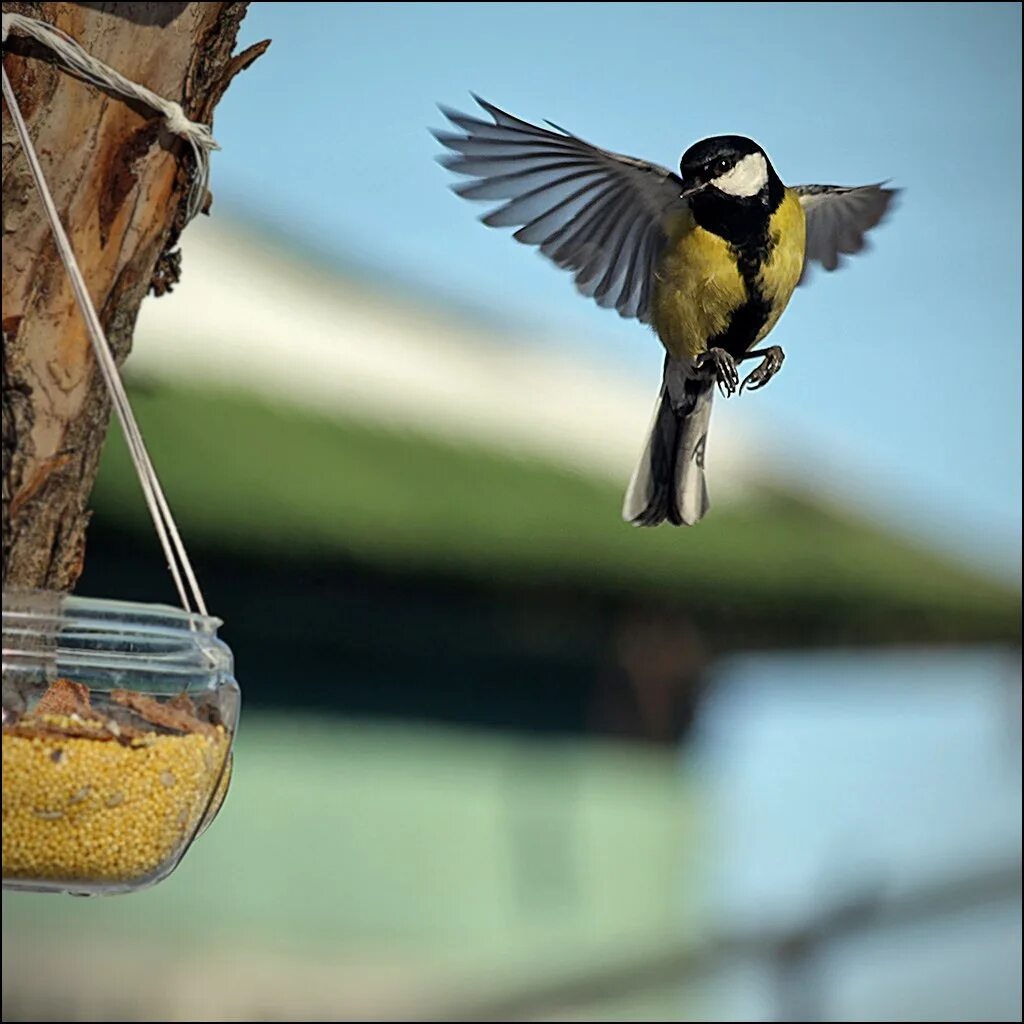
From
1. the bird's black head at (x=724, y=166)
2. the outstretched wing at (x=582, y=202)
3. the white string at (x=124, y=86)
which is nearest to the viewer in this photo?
the white string at (x=124, y=86)

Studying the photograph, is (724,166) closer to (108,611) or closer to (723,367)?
(723,367)

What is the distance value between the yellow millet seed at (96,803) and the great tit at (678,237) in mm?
798

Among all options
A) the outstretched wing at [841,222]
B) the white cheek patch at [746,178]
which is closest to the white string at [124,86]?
the white cheek patch at [746,178]

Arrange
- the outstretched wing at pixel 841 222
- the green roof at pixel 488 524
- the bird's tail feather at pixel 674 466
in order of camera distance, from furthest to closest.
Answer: the green roof at pixel 488 524 → the outstretched wing at pixel 841 222 → the bird's tail feather at pixel 674 466

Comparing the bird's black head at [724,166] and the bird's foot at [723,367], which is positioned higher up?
the bird's black head at [724,166]

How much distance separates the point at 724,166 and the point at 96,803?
979mm

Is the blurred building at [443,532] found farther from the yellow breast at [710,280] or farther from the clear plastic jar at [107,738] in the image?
the clear plastic jar at [107,738]

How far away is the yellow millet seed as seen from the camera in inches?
46.4

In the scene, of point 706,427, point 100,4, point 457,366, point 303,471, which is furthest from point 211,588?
point 100,4

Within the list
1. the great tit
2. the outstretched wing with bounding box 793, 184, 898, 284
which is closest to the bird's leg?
the great tit

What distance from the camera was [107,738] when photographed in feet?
4.03

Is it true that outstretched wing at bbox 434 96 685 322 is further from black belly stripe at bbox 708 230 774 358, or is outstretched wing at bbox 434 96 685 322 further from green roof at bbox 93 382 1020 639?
green roof at bbox 93 382 1020 639

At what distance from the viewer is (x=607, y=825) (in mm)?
6297

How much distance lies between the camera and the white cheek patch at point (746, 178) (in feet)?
5.44
